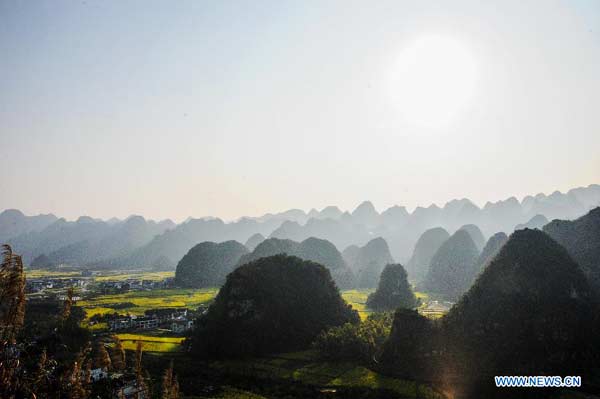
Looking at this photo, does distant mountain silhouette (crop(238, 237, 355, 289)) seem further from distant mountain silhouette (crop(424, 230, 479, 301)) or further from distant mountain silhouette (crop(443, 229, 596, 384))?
distant mountain silhouette (crop(443, 229, 596, 384))

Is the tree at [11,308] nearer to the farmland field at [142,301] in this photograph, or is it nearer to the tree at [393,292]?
the farmland field at [142,301]

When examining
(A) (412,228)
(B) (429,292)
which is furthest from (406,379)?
(A) (412,228)

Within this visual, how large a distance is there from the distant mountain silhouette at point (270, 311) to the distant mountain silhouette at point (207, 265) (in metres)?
46.2

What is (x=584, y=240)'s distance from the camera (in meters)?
43.8

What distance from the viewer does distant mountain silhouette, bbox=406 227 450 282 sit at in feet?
339

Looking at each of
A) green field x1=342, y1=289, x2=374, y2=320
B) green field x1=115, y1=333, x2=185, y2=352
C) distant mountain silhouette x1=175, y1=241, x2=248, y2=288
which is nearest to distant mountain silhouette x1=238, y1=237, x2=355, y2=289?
green field x1=342, y1=289, x2=374, y2=320

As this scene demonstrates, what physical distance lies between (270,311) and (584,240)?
35.9 meters

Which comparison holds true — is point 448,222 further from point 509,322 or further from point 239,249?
point 509,322

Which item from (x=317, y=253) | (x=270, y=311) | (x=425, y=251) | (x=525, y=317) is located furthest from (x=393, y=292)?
(x=425, y=251)

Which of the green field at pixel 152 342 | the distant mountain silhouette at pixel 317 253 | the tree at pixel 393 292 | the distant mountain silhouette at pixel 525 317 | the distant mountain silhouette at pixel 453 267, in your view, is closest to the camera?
the distant mountain silhouette at pixel 525 317

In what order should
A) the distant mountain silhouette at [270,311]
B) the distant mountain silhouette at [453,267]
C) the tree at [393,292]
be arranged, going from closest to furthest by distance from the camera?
the distant mountain silhouette at [270,311]
the tree at [393,292]
the distant mountain silhouette at [453,267]

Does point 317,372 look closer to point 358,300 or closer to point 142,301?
point 358,300

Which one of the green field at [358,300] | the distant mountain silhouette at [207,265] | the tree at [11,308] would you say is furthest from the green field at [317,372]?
the distant mountain silhouette at [207,265]

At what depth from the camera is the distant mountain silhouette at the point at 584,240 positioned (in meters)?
38.7
